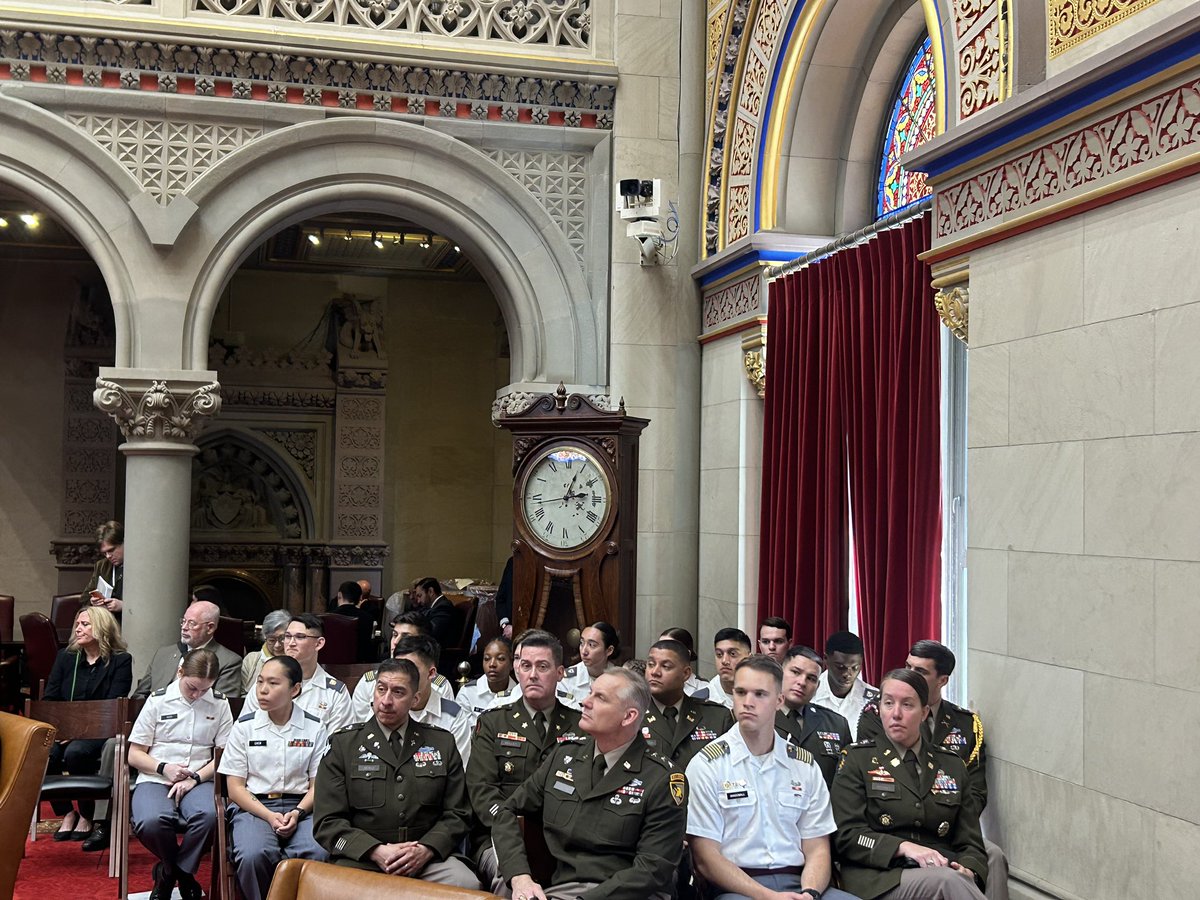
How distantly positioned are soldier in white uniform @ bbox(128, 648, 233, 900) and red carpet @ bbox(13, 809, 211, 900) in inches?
13.4

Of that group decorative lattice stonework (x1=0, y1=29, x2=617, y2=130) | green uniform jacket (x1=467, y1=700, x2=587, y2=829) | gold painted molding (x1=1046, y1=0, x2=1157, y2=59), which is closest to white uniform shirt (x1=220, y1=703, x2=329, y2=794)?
green uniform jacket (x1=467, y1=700, x2=587, y2=829)

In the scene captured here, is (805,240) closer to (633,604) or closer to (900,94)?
(900,94)

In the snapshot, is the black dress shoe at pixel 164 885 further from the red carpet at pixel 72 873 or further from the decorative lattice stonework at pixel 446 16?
the decorative lattice stonework at pixel 446 16

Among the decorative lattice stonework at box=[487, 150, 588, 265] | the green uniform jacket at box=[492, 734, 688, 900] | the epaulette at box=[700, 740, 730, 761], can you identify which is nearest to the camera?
the green uniform jacket at box=[492, 734, 688, 900]

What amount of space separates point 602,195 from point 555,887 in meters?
5.01

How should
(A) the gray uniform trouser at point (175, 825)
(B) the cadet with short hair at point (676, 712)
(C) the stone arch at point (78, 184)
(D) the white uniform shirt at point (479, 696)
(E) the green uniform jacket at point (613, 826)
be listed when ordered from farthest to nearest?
(C) the stone arch at point (78, 184) < (D) the white uniform shirt at point (479, 696) < (A) the gray uniform trouser at point (175, 825) < (B) the cadet with short hair at point (676, 712) < (E) the green uniform jacket at point (613, 826)

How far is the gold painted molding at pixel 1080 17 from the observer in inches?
158

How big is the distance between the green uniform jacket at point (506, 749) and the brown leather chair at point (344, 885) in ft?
5.46

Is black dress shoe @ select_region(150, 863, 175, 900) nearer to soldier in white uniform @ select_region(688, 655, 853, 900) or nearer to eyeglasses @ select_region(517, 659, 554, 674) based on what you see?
eyeglasses @ select_region(517, 659, 554, 674)

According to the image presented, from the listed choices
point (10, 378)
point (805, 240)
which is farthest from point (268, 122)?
point (10, 378)

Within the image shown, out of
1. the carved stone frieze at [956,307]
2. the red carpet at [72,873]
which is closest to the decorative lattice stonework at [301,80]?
the carved stone frieze at [956,307]

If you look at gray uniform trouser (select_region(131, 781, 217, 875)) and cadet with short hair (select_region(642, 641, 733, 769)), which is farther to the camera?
gray uniform trouser (select_region(131, 781, 217, 875))

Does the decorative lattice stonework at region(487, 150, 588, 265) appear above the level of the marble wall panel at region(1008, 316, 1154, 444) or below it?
above

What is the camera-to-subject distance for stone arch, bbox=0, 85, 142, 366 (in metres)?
7.10
